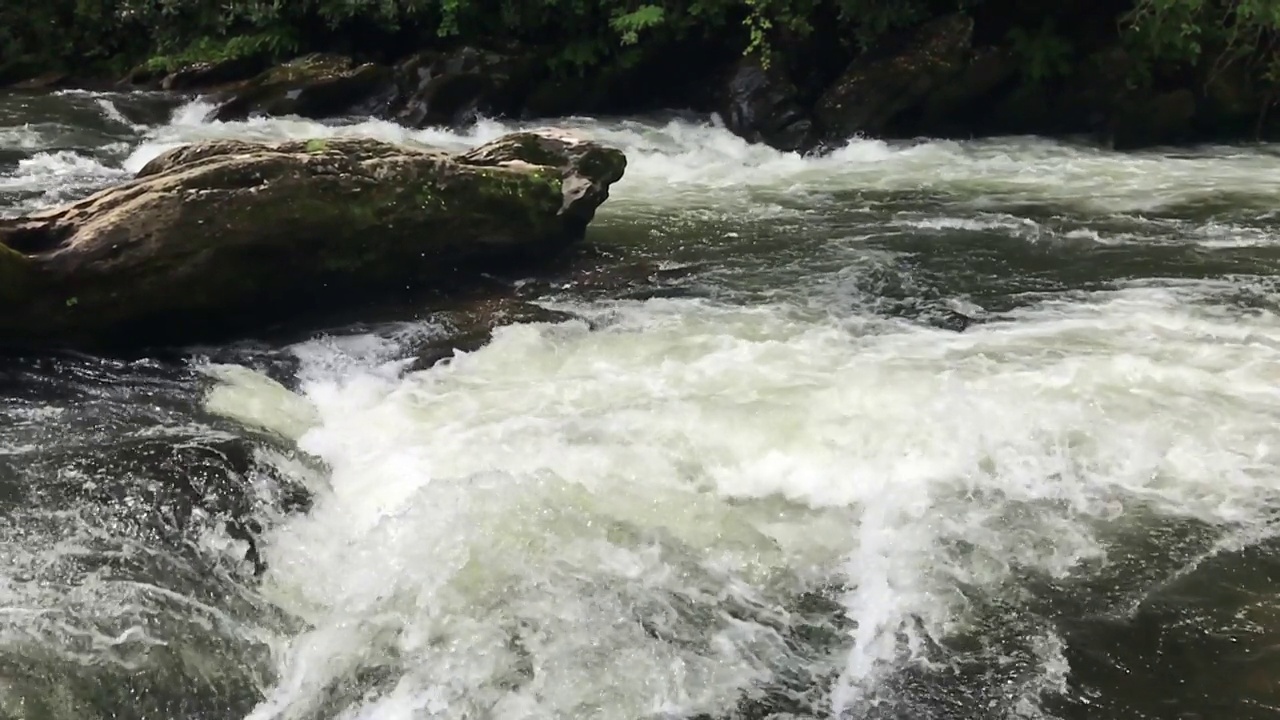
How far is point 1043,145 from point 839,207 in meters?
4.04

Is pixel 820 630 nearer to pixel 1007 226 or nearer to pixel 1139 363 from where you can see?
pixel 1139 363

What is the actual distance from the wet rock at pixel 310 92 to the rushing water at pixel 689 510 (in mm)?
7546

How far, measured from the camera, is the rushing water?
3.50m

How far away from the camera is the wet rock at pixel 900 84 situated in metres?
12.2

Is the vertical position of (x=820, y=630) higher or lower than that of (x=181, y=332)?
lower

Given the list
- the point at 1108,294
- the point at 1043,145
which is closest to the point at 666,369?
the point at 1108,294

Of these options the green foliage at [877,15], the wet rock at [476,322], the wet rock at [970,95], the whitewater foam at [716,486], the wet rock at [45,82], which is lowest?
the whitewater foam at [716,486]

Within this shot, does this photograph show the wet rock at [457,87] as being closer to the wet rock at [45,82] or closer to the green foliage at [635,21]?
the green foliage at [635,21]

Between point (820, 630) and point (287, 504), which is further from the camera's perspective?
point (287, 504)

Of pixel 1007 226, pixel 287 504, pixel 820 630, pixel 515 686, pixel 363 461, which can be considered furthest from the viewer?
pixel 1007 226

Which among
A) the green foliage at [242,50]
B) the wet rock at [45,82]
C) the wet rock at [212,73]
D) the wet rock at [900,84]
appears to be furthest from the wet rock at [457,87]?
the wet rock at [45,82]

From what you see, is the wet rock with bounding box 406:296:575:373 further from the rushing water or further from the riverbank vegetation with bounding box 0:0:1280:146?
the riverbank vegetation with bounding box 0:0:1280:146

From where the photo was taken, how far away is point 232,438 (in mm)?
4914

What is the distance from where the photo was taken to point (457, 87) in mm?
13367
